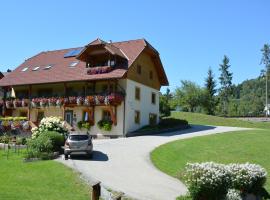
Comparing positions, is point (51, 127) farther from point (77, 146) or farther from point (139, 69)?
point (139, 69)

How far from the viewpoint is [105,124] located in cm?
4125

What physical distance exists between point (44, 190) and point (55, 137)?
41.3 ft

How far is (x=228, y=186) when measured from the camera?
14727 mm

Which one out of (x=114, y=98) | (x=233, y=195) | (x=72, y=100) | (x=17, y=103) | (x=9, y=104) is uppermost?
(x=114, y=98)

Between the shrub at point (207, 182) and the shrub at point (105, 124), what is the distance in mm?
26777

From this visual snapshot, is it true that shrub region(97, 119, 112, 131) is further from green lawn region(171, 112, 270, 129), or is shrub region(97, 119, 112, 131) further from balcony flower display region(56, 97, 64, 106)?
green lawn region(171, 112, 270, 129)

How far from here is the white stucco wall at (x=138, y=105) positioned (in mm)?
41719

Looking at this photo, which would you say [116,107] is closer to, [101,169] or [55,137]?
[55,137]

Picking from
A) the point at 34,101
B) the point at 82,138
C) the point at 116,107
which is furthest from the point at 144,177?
the point at 34,101

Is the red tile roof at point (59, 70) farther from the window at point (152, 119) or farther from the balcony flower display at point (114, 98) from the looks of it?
the window at point (152, 119)

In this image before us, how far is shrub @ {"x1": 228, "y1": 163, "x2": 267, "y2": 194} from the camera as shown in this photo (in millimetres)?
15562

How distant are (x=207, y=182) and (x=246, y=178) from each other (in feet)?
7.54

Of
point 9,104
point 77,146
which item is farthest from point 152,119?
point 77,146

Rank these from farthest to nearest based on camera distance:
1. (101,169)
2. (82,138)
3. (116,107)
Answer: (116,107), (82,138), (101,169)
